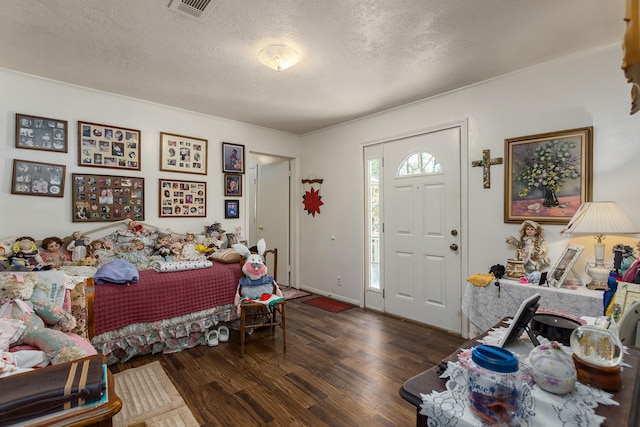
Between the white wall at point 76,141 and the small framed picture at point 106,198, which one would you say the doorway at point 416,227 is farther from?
the small framed picture at point 106,198

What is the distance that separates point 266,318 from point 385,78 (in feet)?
8.89

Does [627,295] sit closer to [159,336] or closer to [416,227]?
[416,227]

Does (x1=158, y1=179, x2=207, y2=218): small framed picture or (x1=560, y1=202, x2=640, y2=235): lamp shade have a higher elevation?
(x1=158, y1=179, x2=207, y2=218): small framed picture

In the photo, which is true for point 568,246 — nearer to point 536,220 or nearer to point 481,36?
point 536,220

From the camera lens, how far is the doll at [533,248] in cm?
255

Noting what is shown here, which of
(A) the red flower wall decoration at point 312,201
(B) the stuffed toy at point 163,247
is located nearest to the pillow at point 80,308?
(B) the stuffed toy at point 163,247

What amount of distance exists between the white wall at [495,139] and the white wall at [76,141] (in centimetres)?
133

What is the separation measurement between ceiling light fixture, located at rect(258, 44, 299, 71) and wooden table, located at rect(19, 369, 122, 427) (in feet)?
7.29

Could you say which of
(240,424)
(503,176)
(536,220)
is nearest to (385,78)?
(503,176)

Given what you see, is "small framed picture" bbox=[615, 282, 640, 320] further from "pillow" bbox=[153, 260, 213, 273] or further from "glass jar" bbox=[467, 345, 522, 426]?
"pillow" bbox=[153, 260, 213, 273]

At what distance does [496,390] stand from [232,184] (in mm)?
3801

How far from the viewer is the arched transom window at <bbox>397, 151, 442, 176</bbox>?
3.30 metres

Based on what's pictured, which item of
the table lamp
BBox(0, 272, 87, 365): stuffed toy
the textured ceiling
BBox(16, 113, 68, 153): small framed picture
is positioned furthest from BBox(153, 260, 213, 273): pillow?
the table lamp

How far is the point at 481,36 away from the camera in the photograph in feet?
7.04
